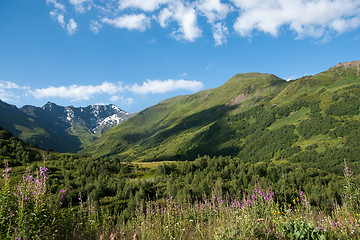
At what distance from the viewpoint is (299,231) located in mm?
4961

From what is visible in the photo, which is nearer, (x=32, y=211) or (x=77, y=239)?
(x=32, y=211)

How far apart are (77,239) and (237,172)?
264 feet

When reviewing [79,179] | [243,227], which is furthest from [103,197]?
[243,227]

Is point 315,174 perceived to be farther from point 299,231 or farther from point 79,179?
point 299,231

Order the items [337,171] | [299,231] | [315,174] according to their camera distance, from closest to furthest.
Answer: [299,231] → [315,174] → [337,171]

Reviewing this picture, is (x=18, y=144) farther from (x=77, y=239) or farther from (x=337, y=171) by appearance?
(x=337, y=171)

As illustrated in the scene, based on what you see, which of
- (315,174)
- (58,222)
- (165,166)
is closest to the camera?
(58,222)

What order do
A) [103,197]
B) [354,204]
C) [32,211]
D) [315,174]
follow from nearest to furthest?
1. [32,211]
2. [354,204]
3. [103,197]
4. [315,174]

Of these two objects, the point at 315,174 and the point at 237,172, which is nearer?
the point at 237,172

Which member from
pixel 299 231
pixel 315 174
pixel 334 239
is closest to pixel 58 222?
pixel 299 231

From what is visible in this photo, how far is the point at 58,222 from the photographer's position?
21.2 ft

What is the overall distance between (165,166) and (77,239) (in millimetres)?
78997

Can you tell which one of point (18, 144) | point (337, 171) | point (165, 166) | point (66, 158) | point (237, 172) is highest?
point (18, 144)

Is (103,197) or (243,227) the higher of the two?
(243,227)
